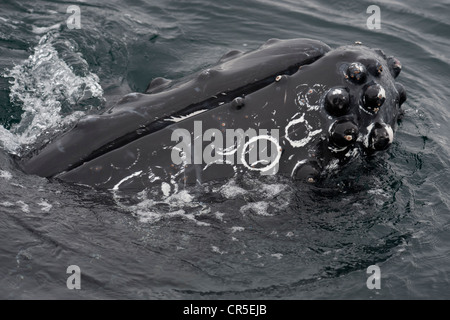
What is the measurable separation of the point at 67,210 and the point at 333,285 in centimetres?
341

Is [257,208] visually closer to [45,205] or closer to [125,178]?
[125,178]

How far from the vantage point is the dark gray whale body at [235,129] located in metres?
8.20

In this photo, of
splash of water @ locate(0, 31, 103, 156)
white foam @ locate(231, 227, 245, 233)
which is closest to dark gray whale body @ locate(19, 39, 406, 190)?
white foam @ locate(231, 227, 245, 233)

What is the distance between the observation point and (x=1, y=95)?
12.8 metres

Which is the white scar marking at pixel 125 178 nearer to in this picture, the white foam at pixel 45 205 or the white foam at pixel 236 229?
the white foam at pixel 45 205

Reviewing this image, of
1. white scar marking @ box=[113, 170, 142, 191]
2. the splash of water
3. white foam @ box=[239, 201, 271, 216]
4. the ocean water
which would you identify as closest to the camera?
the ocean water

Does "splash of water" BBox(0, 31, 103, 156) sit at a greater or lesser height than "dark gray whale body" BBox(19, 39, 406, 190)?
greater

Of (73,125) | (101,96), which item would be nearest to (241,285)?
(73,125)

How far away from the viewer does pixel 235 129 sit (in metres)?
8.23

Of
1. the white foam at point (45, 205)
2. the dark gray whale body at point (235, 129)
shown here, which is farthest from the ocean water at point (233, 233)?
the dark gray whale body at point (235, 129)

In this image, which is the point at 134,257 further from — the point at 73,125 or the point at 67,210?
the point at 73,125

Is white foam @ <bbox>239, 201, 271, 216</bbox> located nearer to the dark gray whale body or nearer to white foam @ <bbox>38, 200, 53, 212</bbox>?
the dark gray whale body

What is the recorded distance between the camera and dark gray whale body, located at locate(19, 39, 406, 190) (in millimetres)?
8195

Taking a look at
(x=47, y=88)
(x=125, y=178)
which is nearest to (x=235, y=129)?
(x=125, y=178)
